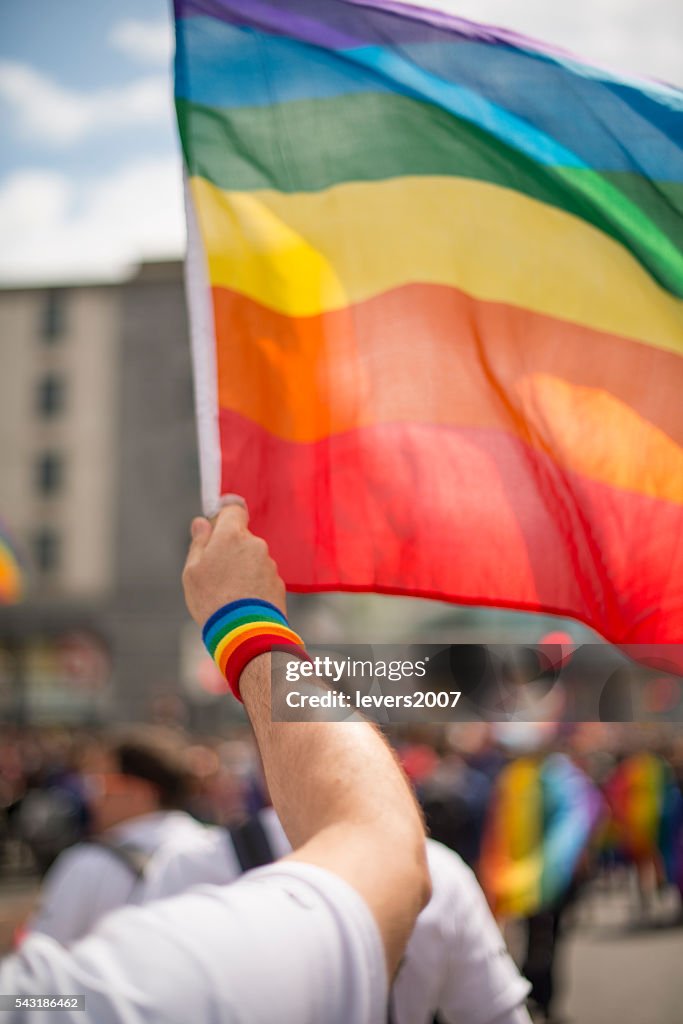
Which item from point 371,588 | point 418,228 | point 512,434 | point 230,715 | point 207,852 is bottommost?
point 230,715

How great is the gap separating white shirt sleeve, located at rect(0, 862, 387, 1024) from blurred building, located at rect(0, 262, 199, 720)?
117ft

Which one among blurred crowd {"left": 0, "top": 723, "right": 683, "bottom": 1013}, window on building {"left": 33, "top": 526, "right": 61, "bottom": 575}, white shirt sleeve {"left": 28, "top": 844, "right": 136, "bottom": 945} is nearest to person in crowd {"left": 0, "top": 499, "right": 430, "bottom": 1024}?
blurred crowd {"left": 0, "top": 723, "right": 683, "bottom": 1013}

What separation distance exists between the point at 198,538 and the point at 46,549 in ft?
128

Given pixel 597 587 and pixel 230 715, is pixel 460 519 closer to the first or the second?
pixel 597 587

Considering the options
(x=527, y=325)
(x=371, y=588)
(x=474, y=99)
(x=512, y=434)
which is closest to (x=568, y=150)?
(x=474, y=99)

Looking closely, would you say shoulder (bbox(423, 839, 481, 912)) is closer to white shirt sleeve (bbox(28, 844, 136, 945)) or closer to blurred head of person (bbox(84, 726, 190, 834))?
white shirt sleeve (bbox(28, 844, 136, 945))

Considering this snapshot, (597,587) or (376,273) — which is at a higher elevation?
(376,273)

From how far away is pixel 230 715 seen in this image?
35500mm

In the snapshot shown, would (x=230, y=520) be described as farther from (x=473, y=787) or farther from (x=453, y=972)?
(x=473, y=787)

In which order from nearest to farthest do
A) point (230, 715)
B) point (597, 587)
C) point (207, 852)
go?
1. point (597, 587)
2. point (207, 852)
3. point (230, 715)

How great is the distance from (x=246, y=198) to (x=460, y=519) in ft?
3.30

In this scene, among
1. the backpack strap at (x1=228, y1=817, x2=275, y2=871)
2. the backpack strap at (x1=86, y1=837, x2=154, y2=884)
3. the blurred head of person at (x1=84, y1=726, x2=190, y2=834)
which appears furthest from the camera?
the blurred head of person at (x1=84, y1=726, x2=190, y2=834)

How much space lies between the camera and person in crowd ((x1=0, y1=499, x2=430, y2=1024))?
3.24 ft

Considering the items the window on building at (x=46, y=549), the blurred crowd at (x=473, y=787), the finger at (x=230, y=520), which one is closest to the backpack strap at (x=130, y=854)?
the blurred crowd at (x=473, y=787)
